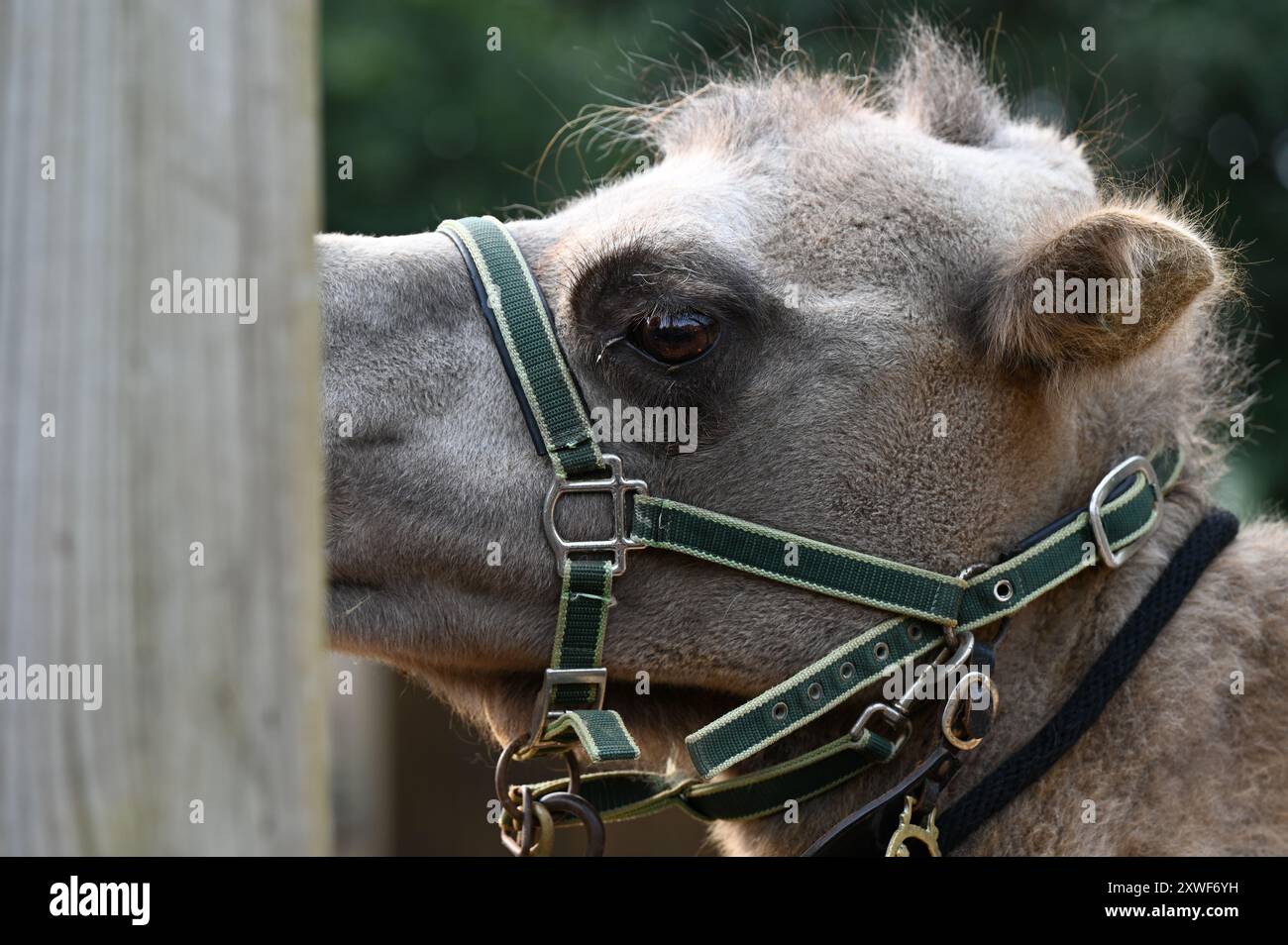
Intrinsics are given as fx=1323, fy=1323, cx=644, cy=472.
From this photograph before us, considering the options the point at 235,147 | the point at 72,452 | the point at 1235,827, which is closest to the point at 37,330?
the point at 72,452

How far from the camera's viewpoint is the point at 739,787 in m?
3.00

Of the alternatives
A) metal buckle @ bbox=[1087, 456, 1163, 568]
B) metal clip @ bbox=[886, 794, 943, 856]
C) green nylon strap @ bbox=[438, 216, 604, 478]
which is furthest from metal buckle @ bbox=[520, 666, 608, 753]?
metal buckle @ bbox=[1087, 456, 1163, 568]

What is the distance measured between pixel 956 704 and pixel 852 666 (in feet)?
0.75

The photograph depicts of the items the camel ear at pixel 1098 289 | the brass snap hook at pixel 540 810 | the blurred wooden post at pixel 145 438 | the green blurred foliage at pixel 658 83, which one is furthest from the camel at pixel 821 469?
the green blurred foliage at pixel 658 83

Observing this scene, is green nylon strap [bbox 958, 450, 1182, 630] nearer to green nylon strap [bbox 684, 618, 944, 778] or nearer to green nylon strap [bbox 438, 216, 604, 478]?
green nylon strap [bbox 684, 618, 944, 778]

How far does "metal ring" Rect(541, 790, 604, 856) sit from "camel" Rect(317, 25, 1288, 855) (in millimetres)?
208

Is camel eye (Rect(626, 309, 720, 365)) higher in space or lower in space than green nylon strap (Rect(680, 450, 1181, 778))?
higher

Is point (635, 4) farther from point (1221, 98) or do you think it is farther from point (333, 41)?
point (1221, 98)

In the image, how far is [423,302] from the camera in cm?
296

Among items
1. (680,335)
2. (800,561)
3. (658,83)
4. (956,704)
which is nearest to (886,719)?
(956,704)

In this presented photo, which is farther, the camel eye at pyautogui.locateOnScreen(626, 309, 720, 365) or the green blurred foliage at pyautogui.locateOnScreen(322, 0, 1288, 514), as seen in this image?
the green blurred foliage at pyautogui.locateOnScreen(322, 0, 1288, 514)

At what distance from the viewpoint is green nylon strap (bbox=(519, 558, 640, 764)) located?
9.18ft

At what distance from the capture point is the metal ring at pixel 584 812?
2.79 metres

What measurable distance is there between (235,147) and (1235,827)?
94.9 inches
